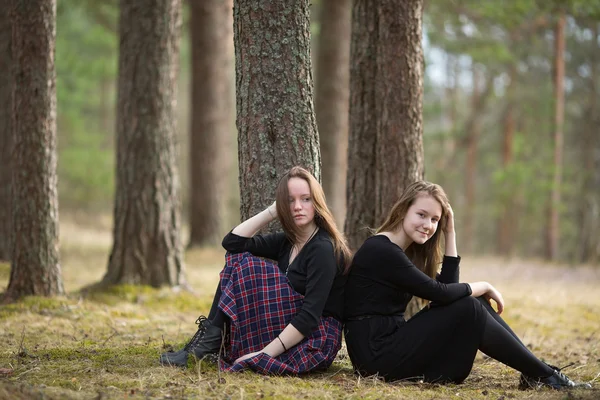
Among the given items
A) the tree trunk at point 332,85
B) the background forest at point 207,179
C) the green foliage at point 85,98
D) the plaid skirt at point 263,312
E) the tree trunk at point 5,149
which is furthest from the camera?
the green foliage at point 85,98

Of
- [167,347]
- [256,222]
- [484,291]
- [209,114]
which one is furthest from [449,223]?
[209,114]

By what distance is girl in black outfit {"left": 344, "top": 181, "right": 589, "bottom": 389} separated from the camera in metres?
3.84

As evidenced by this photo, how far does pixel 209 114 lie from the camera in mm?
12234

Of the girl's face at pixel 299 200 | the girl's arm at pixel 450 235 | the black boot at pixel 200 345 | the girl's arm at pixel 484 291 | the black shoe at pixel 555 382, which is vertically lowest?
the black shoe at pixel 555 382

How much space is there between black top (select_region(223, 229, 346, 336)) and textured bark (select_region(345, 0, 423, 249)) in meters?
1.35

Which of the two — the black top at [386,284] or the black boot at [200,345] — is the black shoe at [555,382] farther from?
the black boot at [200,345]

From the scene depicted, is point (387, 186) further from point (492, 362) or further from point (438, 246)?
point (492, 362)

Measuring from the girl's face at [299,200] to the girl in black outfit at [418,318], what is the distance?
0.44 metres

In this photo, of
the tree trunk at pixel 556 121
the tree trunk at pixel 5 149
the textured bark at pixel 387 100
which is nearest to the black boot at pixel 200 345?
the textured bark at pixel 387 100

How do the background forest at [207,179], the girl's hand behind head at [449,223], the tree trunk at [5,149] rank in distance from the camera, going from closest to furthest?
the background forest at [207,179] < the girl's hand behind head at [449,223] < the tree trunk at [5,149]

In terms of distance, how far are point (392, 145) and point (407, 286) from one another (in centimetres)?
181

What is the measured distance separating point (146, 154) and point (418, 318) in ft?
13.3

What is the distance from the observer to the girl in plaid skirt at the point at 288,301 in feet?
12.5

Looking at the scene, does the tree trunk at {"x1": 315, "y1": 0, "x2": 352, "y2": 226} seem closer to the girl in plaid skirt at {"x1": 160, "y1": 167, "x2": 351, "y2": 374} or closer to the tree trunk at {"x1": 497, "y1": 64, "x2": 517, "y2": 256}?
the girl in plaid skirt at {"x1": 160, "y1": 167, "x2": 351, "y2": 374}
